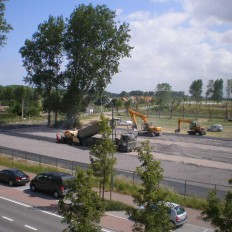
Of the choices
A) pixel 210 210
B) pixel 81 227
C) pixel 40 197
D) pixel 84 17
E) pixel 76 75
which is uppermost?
pixel 84 17

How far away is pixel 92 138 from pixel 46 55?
1115 inches

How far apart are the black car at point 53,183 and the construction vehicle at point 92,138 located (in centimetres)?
1769

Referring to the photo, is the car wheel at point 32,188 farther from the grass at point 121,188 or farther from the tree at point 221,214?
the tree at point 221,214

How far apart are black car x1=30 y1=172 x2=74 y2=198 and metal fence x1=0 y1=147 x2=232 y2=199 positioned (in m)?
3.80

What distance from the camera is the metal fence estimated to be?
27469 mm

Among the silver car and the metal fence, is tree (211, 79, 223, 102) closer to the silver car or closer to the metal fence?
the metal fence

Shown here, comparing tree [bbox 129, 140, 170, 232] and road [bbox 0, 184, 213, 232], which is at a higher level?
tree [bbox 129, 140, 170, 232]

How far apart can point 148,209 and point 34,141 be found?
142 ft

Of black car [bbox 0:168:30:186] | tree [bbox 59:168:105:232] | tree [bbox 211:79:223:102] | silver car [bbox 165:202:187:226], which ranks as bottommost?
black car [bbox 0:168:30:186]

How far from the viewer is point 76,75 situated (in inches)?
2822

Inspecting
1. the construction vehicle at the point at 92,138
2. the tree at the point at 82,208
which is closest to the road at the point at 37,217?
the tree at the point at 82,208

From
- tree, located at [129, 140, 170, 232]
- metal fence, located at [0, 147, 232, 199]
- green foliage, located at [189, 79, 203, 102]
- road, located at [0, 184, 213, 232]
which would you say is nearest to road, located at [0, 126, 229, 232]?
road, located at [0, 184, 213, 232]

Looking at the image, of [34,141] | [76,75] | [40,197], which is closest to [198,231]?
[40,197]

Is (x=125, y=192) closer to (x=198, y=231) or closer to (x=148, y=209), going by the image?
(x=198, y=231)
